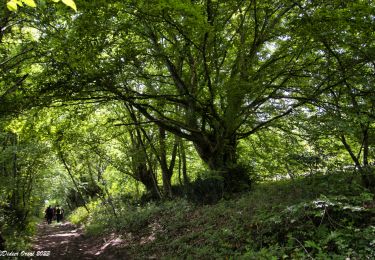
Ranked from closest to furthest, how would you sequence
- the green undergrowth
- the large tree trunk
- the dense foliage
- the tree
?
the green undergrowth
the dense foliage
the tree
the large tree trunk

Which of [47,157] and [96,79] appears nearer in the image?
[96,79]

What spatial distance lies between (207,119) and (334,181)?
499cm

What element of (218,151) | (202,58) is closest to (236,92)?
(202,58)

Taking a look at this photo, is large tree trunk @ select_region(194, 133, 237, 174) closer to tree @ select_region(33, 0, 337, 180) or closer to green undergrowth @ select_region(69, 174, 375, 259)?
tree @ select_region(33, 0, 337, 180)

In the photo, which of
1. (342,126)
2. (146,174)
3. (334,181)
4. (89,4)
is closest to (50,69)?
(89,4)

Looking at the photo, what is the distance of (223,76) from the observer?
9391mm

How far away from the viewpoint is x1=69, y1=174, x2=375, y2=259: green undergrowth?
4586 mm

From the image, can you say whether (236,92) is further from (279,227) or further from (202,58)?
(279,227)

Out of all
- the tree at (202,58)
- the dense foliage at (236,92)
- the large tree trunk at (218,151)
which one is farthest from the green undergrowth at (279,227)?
the tree at (202,58)

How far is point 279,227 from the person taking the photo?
569 cm

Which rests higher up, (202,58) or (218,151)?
(202,58)

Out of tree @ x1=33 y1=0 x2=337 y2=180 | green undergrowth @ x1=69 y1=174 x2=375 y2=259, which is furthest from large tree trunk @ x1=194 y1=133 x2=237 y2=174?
green undergrowth @ x1=69 y1=174 x2=375 y2=259

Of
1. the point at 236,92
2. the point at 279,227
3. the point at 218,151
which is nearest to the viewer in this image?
the point at 279,227

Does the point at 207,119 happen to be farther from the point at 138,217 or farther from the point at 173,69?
the point at 138,217
